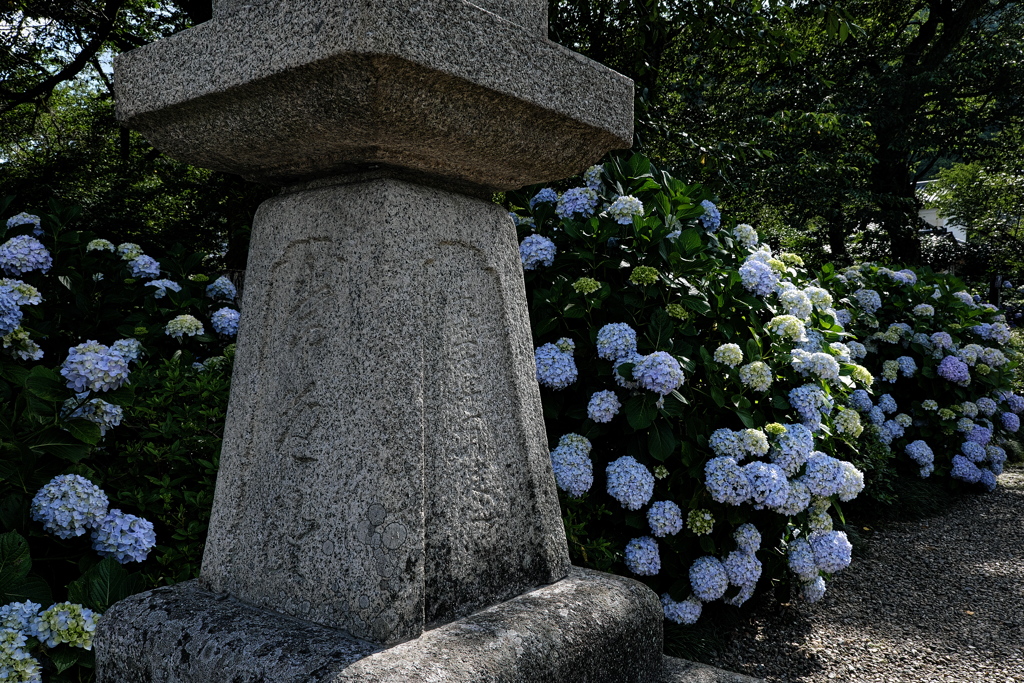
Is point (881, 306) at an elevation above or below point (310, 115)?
above

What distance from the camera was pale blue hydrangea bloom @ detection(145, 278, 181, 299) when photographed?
3.17 metres

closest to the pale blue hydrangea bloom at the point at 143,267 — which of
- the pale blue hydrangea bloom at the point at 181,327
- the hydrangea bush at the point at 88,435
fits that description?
the hydrangea bush at the point at 88,435

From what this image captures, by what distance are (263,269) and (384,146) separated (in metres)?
0.42

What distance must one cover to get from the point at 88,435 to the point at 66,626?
1.67 feet

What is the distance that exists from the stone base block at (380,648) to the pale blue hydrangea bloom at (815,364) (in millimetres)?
1674

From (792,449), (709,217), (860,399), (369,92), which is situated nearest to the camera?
(369,92)

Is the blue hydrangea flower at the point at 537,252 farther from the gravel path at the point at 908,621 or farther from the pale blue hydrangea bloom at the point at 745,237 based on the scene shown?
the gravel path at the point at 908,621

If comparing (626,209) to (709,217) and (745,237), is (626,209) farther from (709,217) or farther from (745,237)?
(745,237)

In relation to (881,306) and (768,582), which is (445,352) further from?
(881,306)

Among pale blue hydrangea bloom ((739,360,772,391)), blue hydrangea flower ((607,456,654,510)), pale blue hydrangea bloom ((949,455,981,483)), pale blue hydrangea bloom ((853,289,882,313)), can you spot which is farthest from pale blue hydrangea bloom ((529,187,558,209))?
pale blue hydrangea bloom ((949,455,981,483))

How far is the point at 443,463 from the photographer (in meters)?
1.44

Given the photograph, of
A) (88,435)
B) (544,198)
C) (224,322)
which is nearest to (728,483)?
(544,198)

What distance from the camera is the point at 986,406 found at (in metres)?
5.54

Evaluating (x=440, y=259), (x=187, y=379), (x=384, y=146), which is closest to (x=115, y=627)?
(x=440, y=259)
